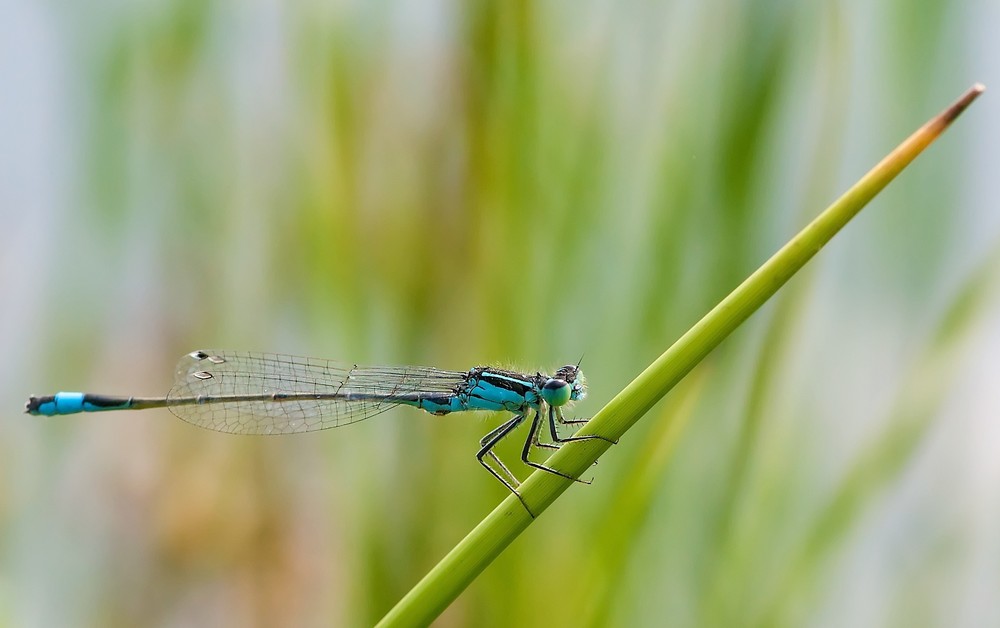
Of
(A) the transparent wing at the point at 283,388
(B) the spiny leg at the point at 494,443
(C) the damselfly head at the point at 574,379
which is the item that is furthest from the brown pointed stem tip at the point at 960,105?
(A) the transparent wing at the point at 283,388

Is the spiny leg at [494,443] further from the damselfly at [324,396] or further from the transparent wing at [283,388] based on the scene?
the transparent wing at [283,388]

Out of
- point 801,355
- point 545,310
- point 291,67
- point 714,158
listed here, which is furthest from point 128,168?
point 801,355

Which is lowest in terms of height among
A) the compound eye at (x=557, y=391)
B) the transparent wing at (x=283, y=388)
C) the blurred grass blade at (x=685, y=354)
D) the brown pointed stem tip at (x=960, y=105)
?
the transparent wing at (x=283, y=388)

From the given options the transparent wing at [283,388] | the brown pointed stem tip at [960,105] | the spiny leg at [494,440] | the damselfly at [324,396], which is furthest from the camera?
the transparent wing at [283,388]

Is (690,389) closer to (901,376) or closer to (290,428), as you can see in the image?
(901,376)

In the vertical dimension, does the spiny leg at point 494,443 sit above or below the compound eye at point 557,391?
below

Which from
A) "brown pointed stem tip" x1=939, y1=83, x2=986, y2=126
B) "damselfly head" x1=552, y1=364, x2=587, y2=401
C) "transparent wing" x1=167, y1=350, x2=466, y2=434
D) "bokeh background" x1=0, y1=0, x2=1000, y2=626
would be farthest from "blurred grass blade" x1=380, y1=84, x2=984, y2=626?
"transparent wing" x1=167, y1=350, x2=466, y2=434

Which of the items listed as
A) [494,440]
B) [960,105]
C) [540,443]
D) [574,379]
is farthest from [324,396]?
[960,105]

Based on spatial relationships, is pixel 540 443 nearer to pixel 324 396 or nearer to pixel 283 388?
pixel 324 396
